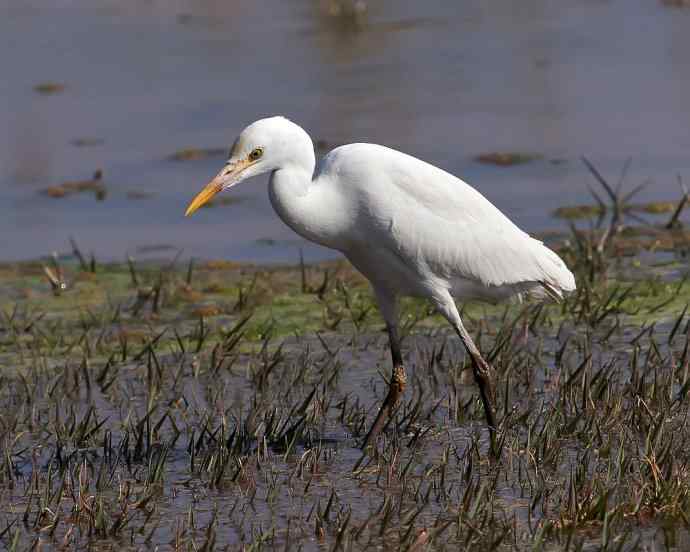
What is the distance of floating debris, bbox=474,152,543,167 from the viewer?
10.6 metres

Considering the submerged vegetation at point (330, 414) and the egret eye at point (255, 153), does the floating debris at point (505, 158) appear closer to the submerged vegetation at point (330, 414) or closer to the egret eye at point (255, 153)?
the submerged vegetation at point (330, 414)

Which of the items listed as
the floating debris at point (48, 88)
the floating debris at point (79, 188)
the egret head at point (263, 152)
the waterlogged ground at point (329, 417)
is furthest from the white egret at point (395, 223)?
the floating debris at point (48, 88)

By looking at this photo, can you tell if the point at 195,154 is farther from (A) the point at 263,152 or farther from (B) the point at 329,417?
(A) the point at 263,152

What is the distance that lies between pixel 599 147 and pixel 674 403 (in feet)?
17.8

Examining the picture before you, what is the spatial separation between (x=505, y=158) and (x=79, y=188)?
9.20 ft

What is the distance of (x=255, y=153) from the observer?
5617mm

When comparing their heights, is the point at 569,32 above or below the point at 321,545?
above

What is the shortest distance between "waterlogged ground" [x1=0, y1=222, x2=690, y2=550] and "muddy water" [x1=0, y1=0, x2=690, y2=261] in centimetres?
129

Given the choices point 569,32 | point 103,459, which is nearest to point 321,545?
point 103,459

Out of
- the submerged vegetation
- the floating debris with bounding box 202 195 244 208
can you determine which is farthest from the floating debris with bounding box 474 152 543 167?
the submerged vegetation

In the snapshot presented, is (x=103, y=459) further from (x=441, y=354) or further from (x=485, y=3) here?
(x=485, y=3)

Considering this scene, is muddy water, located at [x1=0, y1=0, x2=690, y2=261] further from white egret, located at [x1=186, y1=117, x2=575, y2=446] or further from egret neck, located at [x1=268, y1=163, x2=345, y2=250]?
egret neck, located at [x1=268, y1=163, x2=345, y2=250]

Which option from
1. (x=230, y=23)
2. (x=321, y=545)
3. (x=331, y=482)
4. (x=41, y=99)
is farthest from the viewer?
(x=230, y=23)

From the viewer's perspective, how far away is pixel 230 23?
15.9 metres
